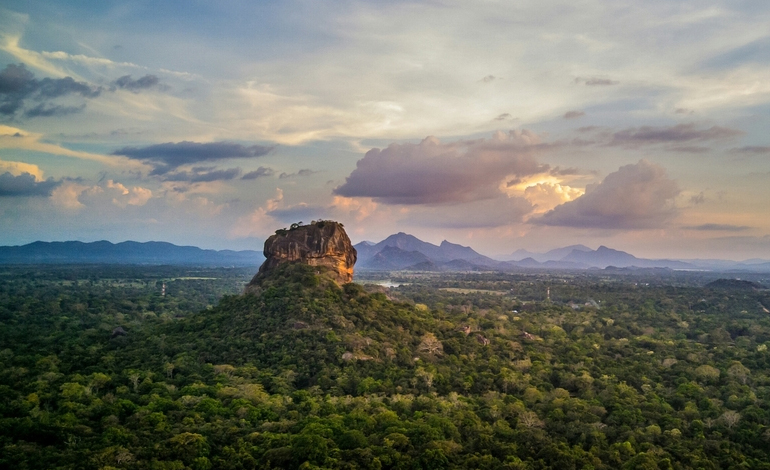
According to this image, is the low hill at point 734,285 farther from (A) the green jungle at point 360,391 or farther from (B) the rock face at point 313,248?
(B) the rock face at point 313,248

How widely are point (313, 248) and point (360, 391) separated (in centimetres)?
2417

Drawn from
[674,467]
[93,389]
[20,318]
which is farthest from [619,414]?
[20,318]

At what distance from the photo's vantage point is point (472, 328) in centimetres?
5906

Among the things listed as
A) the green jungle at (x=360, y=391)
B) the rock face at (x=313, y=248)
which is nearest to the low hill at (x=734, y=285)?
the green jungle at (x=360, y=391)

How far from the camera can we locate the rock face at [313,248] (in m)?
58.6

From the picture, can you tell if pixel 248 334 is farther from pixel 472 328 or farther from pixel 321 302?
pixel 472 328

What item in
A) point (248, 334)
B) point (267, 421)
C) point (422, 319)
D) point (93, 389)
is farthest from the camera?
point (422, 319)

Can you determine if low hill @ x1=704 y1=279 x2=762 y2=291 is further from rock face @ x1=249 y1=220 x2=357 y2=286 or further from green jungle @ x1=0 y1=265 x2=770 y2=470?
rock face @ x1=249 y1=220 x2=357 y2=286

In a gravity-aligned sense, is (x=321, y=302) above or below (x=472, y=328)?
above

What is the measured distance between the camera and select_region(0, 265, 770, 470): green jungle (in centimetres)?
2586

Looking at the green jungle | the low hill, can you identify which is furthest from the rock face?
the low hill

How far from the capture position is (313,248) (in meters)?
58.5

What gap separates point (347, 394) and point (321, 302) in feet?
48.7

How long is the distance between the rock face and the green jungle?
2.75 m
